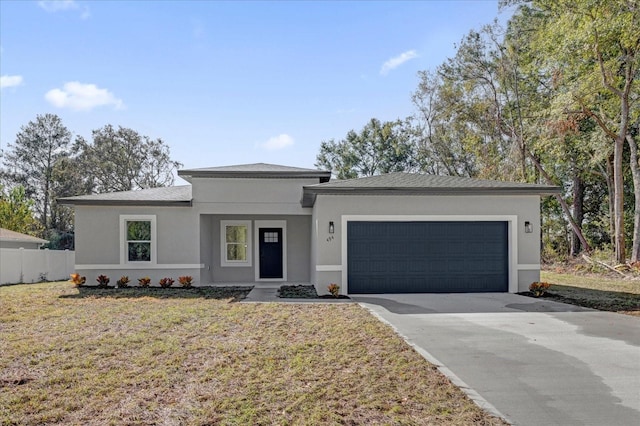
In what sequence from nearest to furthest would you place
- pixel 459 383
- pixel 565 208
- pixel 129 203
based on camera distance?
1. pixel 459 383
2. pixel 129 203
3. pixel 565 208

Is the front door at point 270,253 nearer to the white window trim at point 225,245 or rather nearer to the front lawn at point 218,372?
the white window trim at point 225,245

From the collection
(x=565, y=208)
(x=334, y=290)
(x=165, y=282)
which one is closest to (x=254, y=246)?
(x=165, y=282)

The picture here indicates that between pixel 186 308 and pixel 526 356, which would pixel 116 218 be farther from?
pixel 526 356

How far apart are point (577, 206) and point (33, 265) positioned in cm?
2782

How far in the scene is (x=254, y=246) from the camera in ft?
48.7

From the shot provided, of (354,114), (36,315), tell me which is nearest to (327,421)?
(36,315)

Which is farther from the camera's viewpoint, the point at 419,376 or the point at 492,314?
the point at 492,314

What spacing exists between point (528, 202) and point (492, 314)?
452cm

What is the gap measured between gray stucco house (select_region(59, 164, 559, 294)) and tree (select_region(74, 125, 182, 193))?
2536 centimetres

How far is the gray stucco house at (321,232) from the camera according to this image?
1145cm

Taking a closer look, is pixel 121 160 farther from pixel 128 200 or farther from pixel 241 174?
pixel 241 174

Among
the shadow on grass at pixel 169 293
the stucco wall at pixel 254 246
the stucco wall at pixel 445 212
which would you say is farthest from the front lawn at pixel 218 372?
the stucco wall at pixel 254 246

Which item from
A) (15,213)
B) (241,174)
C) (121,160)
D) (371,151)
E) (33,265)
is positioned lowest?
(33,265)

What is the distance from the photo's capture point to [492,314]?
8.55 metres
